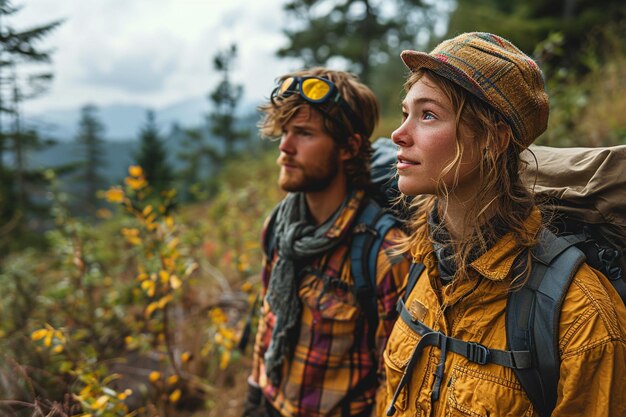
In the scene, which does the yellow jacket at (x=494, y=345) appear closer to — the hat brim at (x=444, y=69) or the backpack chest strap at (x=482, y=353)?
the backpack chest strap at (x=482, y=353)

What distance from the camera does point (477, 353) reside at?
1.14 m

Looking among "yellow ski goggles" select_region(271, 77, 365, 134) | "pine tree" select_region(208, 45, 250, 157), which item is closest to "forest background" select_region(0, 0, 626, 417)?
"yellow ski goggles" select_region(271, 77, 365, 134)

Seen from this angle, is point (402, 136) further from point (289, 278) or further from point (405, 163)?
point (289, 278)

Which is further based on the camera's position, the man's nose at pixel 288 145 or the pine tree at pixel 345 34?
the pine tree at pixel 345 34

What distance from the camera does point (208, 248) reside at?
21.1ft

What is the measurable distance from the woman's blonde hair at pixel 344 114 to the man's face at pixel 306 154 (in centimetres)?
4

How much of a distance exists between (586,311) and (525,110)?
58 cm

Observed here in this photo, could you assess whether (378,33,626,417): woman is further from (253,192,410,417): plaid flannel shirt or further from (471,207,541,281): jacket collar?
(253,192,410,417): plaid flannel shirt

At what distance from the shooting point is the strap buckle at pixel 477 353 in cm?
112

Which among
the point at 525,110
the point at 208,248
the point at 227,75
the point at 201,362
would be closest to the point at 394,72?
the point at 227,75

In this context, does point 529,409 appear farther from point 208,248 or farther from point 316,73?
point 208,248

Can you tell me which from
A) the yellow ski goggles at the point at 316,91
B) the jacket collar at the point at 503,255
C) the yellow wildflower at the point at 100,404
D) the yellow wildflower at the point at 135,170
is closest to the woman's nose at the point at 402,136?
the jacket collar at the point at 503,255

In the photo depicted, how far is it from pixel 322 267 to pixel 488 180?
979 millimetres

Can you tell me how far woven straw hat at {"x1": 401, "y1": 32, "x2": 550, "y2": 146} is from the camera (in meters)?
1.13
